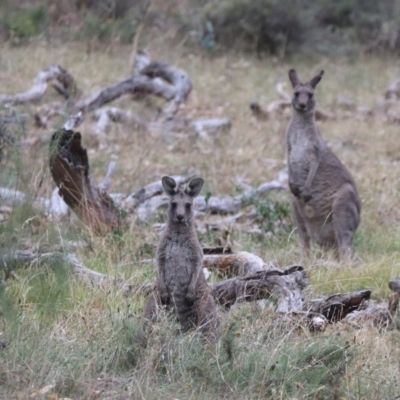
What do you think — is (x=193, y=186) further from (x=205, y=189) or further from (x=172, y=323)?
(x=205, y=189)

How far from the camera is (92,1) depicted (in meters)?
16.5

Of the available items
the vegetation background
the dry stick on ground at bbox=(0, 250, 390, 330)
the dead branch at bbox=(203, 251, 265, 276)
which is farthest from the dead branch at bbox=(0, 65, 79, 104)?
the dry stick on ground at bbox=(0, 250, 390, 330)

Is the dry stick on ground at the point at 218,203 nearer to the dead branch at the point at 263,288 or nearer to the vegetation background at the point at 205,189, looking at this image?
the vegetation background at the point at 205,189

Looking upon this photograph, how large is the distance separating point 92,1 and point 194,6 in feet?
7.27

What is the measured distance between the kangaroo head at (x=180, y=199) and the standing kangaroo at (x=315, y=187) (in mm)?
2392

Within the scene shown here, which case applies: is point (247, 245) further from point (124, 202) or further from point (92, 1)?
point (92, 1)

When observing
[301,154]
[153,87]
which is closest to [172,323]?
[301,154]

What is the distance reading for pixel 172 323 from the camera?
4.31 meters

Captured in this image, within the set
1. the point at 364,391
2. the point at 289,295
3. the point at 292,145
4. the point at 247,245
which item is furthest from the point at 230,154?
the point at 364,391

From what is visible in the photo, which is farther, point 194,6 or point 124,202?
point 194,6

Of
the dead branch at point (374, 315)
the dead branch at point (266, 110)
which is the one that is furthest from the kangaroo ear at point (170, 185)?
the dead branch at point (266, 110)

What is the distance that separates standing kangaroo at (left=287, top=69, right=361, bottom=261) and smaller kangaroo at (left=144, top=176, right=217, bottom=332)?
245 centimetres

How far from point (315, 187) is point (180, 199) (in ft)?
9.84

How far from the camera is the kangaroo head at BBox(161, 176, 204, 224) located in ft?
16.2
